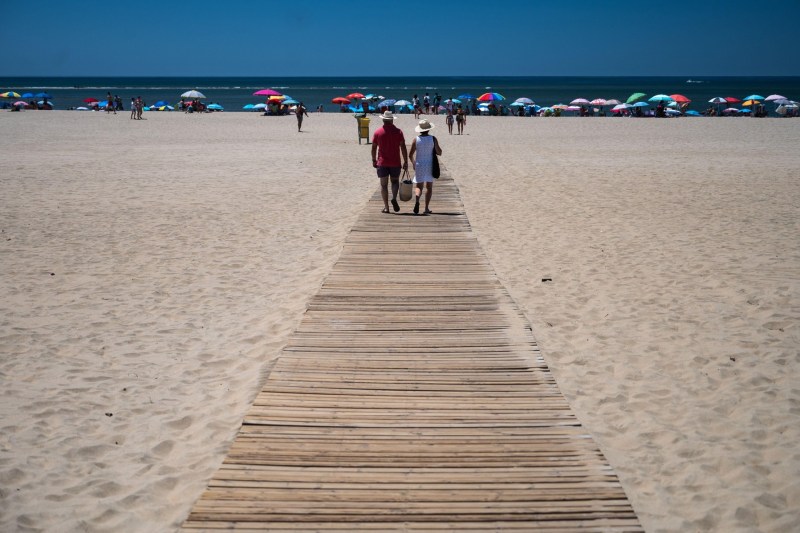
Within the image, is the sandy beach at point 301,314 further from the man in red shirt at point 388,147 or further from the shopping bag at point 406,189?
the man in red shirt at point 388,147

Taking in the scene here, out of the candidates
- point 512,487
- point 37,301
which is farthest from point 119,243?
point 512,487

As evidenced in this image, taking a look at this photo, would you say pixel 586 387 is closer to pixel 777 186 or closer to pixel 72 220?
pixel 72 220

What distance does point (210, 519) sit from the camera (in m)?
3.04

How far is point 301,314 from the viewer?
6320 mm

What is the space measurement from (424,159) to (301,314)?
4.00 m

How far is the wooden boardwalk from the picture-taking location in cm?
308

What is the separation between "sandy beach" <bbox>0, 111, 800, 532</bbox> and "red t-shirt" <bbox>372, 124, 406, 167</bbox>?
139cm

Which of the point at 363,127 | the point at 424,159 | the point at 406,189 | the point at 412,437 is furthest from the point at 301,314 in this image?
the point at 363,127

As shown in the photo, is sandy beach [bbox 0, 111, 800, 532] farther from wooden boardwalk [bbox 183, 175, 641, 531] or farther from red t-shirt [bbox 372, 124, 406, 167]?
red t-shirt [bbox 372, 124, 406, 167]

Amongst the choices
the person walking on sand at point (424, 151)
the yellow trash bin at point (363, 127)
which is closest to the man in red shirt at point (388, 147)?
the person walking on sand at point (424, 151)

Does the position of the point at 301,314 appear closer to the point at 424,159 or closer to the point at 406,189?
the point at 424,159

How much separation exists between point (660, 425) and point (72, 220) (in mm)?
9609

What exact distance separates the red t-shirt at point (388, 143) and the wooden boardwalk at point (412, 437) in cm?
378

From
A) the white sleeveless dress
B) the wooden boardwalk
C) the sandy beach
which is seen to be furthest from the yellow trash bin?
the wooden boardwalk
